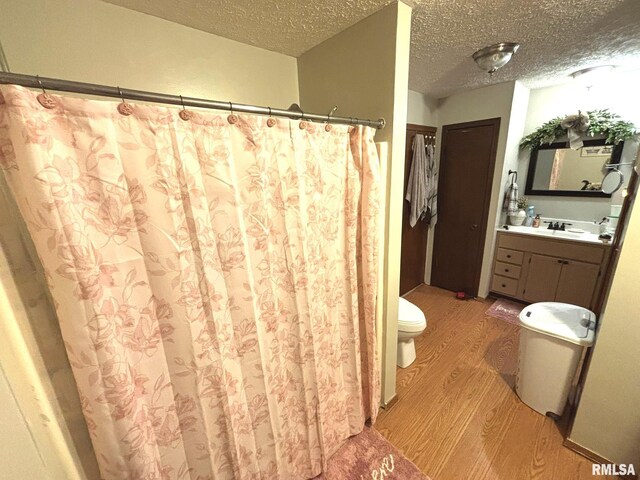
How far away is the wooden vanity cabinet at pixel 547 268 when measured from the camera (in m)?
2.17

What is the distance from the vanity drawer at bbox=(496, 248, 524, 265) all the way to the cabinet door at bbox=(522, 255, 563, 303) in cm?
9

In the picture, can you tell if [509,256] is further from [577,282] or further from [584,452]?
[584,452]

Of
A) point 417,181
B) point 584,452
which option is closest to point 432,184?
point 417,181

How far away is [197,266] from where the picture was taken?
758 mm

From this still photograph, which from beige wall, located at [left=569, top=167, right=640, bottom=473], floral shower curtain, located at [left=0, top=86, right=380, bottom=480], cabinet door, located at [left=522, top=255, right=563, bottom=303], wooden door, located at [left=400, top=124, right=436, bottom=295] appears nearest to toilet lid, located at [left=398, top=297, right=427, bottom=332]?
floral shower curtain, located at [left=0, top=86, right=380, bottom=480]

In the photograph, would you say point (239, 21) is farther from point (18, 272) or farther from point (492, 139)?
point (492, 139)

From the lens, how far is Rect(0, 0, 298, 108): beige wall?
91 centimetres

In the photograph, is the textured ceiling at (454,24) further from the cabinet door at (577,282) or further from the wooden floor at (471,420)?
the wooden floor at (471,420)

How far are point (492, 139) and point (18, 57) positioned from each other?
3219mm

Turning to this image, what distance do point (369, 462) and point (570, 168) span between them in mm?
3134

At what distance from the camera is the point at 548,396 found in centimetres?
150

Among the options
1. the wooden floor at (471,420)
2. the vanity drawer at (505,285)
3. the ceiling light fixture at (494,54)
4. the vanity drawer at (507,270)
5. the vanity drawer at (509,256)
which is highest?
the ceiling light fixture at (494,54)

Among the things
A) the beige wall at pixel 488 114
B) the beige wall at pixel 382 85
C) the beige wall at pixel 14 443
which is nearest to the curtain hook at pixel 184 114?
the beige wall at pixel 14 443

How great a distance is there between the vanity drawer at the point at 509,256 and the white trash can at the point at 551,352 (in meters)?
1.03
